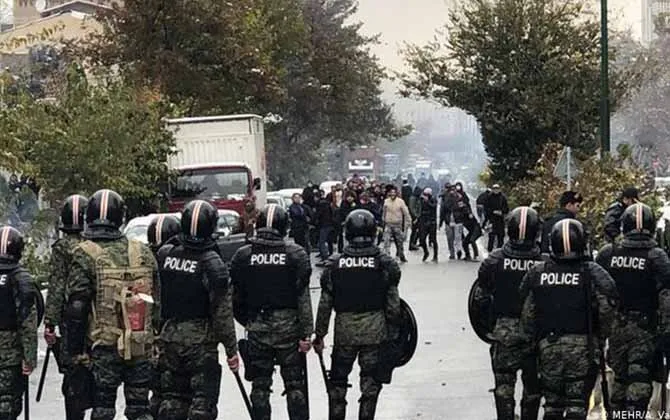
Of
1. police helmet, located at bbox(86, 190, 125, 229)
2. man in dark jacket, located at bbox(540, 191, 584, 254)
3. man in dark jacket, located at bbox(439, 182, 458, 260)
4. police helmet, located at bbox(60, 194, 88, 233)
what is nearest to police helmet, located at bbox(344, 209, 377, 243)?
police helmet, located at bbox(86, 190, 125, 229)

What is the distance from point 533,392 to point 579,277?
52.5 inches

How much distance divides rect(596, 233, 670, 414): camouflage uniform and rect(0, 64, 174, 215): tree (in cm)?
1377

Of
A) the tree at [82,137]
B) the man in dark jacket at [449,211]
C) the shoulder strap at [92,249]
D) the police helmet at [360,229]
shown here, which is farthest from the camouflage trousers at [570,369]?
the man in dark jacket at [449,211]

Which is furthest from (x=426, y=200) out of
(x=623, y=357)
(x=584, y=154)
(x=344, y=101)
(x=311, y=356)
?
(x=344, y=101)

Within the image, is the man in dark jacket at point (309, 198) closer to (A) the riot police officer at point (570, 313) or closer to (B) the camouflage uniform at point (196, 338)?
(B) the camouflage uniform at point (196, 338)

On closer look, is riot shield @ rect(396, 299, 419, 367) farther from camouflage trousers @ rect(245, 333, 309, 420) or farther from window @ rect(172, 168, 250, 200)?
window @ rect(172, 168, 250, 200)

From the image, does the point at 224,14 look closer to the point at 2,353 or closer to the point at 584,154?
the point at 584,154

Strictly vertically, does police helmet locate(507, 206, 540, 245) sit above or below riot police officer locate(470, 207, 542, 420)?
above

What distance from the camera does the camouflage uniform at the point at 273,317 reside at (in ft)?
31.3

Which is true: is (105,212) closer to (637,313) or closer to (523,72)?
(637,313)

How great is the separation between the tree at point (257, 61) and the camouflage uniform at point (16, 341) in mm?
22782

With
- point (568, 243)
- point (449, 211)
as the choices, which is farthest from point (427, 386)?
point (449, 211)

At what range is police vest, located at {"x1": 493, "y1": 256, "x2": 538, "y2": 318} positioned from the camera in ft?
30.2

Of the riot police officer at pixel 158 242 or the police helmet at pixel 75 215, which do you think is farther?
the police helmet at pixel 75 215
